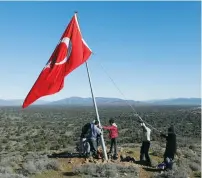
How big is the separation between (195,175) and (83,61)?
6.34m

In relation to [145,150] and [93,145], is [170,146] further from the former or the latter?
[93,145]

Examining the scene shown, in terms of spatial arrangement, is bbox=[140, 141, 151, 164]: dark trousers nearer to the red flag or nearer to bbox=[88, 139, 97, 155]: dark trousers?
bbox=[88, 139, 97, 155]: dark trousers

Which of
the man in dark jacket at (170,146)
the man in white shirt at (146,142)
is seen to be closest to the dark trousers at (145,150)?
the man in white shirt at (146,142)

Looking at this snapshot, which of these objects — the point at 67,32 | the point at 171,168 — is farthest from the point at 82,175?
the point at 67,32

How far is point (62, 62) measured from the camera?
13.9 meters

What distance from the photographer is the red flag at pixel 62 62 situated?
1353 centimetres

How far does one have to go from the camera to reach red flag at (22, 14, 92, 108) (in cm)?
1353

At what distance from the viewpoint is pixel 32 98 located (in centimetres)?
1341

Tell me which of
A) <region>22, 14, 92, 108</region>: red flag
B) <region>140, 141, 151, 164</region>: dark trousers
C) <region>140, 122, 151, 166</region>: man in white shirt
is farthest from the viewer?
<region>140, 141, 151, 164</region>: dark trousers

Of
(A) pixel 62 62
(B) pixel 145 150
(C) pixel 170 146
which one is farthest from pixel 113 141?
(A) pixel 62 62

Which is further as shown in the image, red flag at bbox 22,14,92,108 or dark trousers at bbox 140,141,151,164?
dark trousers at bbox 140,141,151,164

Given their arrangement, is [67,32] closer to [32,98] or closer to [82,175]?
[32,98]

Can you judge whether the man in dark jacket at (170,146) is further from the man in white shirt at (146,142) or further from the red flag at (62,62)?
the red flag at (62,62)

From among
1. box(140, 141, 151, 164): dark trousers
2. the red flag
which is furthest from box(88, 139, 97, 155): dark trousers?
the red flag
